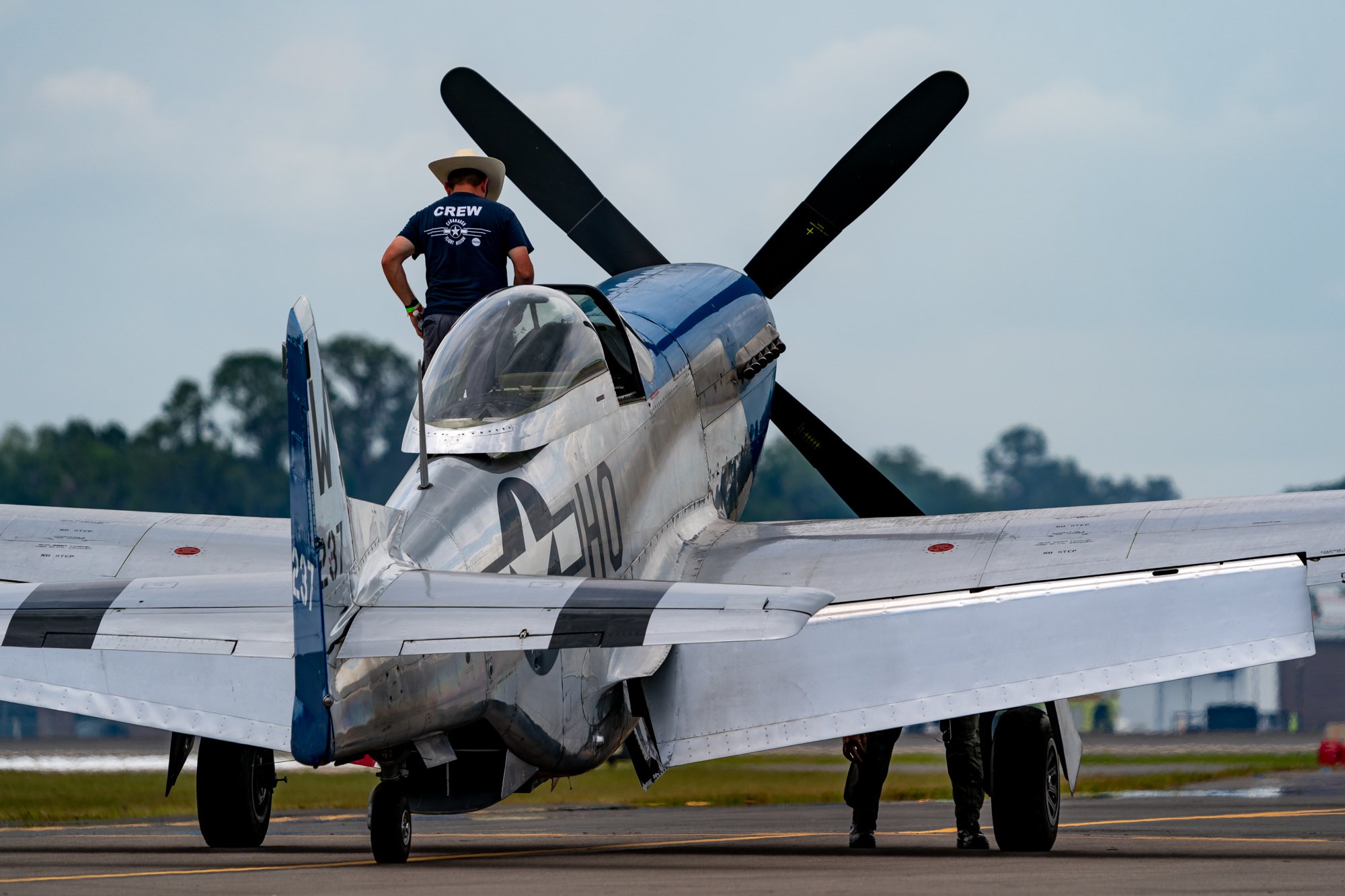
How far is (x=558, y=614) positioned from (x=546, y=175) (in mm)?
10298

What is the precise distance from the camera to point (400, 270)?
432 inches

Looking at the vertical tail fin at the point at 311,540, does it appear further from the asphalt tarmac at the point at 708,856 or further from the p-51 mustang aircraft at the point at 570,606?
the asphalt tarmac at the point at 708,856

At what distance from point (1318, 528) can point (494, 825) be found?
7358mm

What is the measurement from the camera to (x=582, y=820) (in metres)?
14.5

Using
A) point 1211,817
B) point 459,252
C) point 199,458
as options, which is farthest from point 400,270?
point 199,458

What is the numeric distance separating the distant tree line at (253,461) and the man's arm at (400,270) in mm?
55535

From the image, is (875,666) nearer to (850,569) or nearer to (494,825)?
(850,569)

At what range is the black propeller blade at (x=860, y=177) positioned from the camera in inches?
605

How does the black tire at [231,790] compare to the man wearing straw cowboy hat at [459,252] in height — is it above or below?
below

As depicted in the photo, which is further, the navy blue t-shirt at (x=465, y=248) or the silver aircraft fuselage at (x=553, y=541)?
the navy blue t-shirt at (x=465, y=248)

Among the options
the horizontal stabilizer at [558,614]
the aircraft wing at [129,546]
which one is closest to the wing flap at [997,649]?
the horizontal stabilizer at [558,614]

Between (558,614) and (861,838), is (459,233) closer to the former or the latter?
(861,838)

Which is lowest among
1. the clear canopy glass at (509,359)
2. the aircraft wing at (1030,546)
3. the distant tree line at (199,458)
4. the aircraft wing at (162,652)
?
the aircraft wing at (162,652)

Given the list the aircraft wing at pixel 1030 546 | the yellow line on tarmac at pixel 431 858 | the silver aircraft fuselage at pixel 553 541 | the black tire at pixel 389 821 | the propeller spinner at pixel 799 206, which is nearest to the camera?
the silver aircraft fuselage at pixel 553 541
